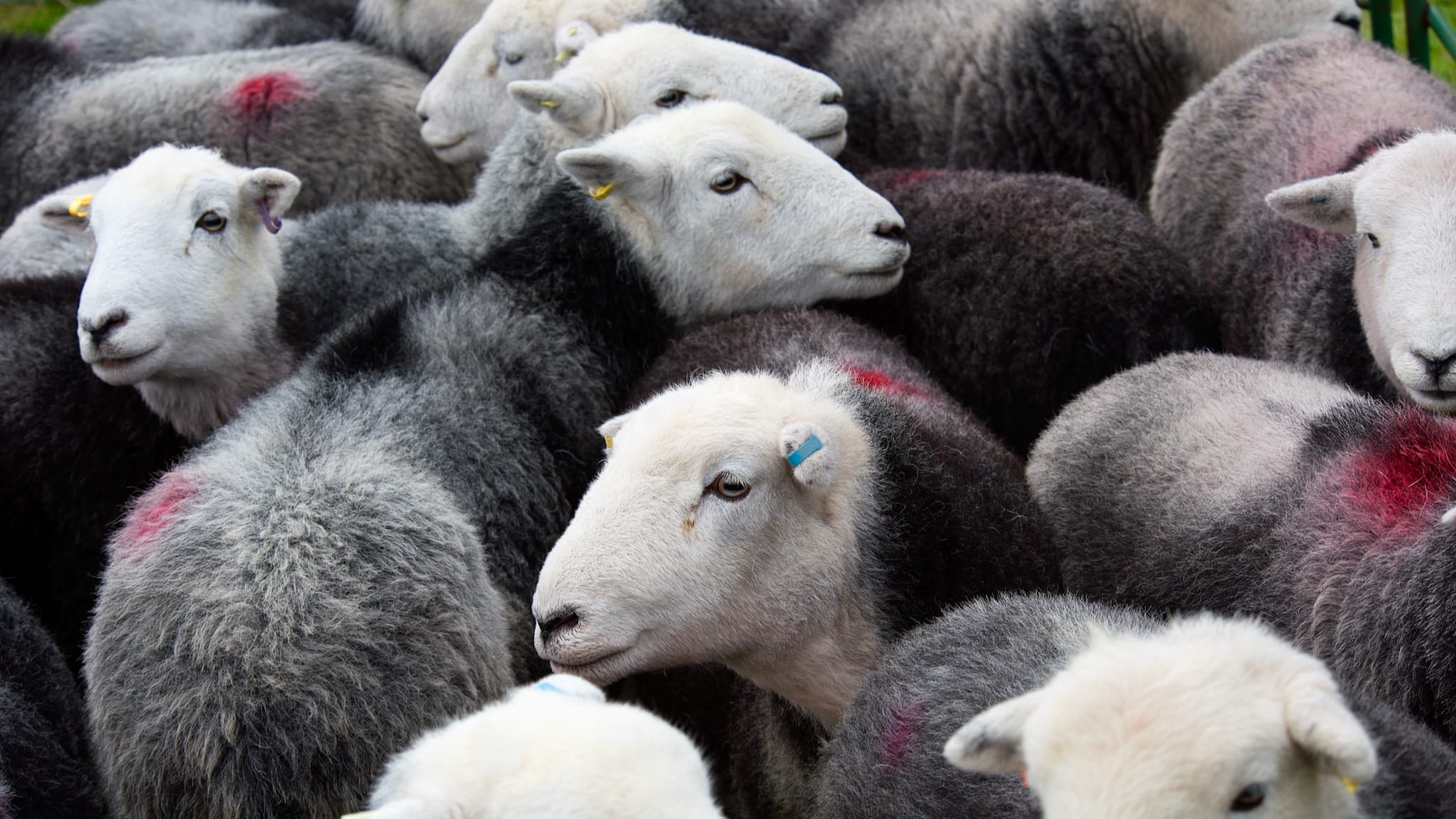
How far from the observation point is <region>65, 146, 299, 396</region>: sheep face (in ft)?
13.6

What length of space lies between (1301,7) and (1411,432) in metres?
3.30

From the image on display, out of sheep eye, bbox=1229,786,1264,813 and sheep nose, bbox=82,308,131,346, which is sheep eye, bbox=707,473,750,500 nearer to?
sheep eye, bbox=1229,786,1264,813

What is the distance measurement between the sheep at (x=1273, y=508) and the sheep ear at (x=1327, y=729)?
967 mm

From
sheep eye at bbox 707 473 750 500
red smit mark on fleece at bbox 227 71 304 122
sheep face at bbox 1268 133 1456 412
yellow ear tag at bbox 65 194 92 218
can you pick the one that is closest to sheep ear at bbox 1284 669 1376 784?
→ sheep eye at bbox 707 473 750 500

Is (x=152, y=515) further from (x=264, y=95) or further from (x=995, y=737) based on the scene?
(x=264, y=95)

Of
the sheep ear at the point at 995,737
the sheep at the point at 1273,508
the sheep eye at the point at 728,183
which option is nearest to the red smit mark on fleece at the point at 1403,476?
the sheep at the point at 1273,508

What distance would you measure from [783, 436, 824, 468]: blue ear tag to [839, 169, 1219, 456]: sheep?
1441 mm

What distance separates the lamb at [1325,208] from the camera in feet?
12.6

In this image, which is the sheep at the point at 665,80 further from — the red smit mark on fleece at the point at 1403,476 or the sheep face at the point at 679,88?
the red smit mark on fleece at the point at 1403,476

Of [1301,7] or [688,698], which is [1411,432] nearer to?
[688,698]

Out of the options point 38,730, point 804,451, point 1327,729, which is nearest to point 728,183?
point 804,451

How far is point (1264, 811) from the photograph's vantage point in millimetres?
2102

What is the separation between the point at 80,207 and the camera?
4738 millimetres

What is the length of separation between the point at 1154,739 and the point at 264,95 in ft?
17.9
